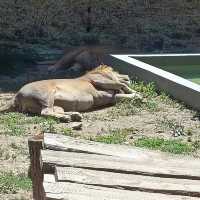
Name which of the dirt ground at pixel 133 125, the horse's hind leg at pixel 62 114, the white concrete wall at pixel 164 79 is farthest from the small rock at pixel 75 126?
the white concrete wall at pixel 164 79

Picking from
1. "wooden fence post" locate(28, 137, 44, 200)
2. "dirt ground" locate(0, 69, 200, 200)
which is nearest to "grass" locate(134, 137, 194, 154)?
"dirt ground" locate(0, 69, 200, 200)

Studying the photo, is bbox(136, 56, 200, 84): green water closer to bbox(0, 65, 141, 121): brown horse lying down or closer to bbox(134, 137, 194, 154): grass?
bbox(0, 65, 141, 121): brown horse lying down

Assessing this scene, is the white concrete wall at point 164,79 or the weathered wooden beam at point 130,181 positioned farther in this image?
the white concrete wall at point 164,79

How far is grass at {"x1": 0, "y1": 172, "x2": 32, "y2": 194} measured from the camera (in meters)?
5.43

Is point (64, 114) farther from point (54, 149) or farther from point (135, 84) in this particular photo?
point (54, 149)

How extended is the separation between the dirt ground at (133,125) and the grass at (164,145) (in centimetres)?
17

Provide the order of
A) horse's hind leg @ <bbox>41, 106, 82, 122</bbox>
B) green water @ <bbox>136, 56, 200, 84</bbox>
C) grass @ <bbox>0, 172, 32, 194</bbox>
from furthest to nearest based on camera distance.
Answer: green water @ <bbox>136, 56, 200, 84</bbox>
horse's hind leg @ <bbox>41, 106, 82, 122</bbox>
grass @ <bbox>0, 172, 32, 194</bbox>

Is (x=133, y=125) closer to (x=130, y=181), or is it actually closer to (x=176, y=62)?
(x=176, y=62)

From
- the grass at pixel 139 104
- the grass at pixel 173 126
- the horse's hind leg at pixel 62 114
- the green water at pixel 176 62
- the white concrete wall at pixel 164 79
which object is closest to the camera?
the grass at pixel 173 126

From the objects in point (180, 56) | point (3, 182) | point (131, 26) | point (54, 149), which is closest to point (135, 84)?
point (180, 56)

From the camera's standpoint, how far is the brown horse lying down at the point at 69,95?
8.71 metres

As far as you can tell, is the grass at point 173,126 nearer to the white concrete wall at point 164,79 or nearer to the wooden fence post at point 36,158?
the white concrete wall at point 164,79

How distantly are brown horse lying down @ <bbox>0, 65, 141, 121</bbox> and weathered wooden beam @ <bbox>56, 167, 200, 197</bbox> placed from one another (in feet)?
17.7

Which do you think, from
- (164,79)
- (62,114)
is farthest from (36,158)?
(164,79)
